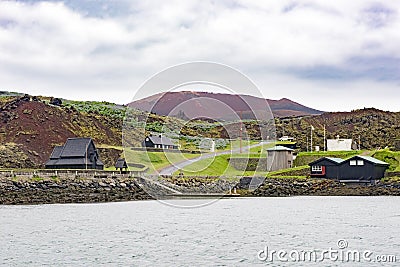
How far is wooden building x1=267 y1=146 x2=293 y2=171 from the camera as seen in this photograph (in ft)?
254

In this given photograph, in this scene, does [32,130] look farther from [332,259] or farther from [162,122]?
[332,259]

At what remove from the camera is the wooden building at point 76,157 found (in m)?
70.4

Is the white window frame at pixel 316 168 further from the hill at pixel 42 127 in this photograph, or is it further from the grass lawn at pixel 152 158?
the hill at pixel 42 127

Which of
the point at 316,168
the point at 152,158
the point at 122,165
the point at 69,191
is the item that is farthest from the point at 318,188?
the point at 69,191

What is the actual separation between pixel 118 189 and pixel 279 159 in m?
26.3

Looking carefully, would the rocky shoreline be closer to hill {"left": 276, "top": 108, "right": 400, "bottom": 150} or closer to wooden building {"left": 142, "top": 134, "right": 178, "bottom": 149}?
wooden building {"left": 142, "top": 134, "right": 178, "bottom": 149}

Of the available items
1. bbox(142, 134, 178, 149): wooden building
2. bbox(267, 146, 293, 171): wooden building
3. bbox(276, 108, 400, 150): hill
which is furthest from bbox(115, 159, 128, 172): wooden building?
bbox(276, 108, 400, 150): hill

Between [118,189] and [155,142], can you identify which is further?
[155,142]

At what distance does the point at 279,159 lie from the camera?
7769cm

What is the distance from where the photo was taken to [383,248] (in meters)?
24.4

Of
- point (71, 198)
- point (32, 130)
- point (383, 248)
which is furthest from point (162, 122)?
point (383, 248)

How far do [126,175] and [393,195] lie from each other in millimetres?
25844

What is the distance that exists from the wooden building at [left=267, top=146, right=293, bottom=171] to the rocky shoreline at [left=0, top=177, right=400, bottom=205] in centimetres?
957

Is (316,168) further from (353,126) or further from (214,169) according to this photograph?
(353,126)
